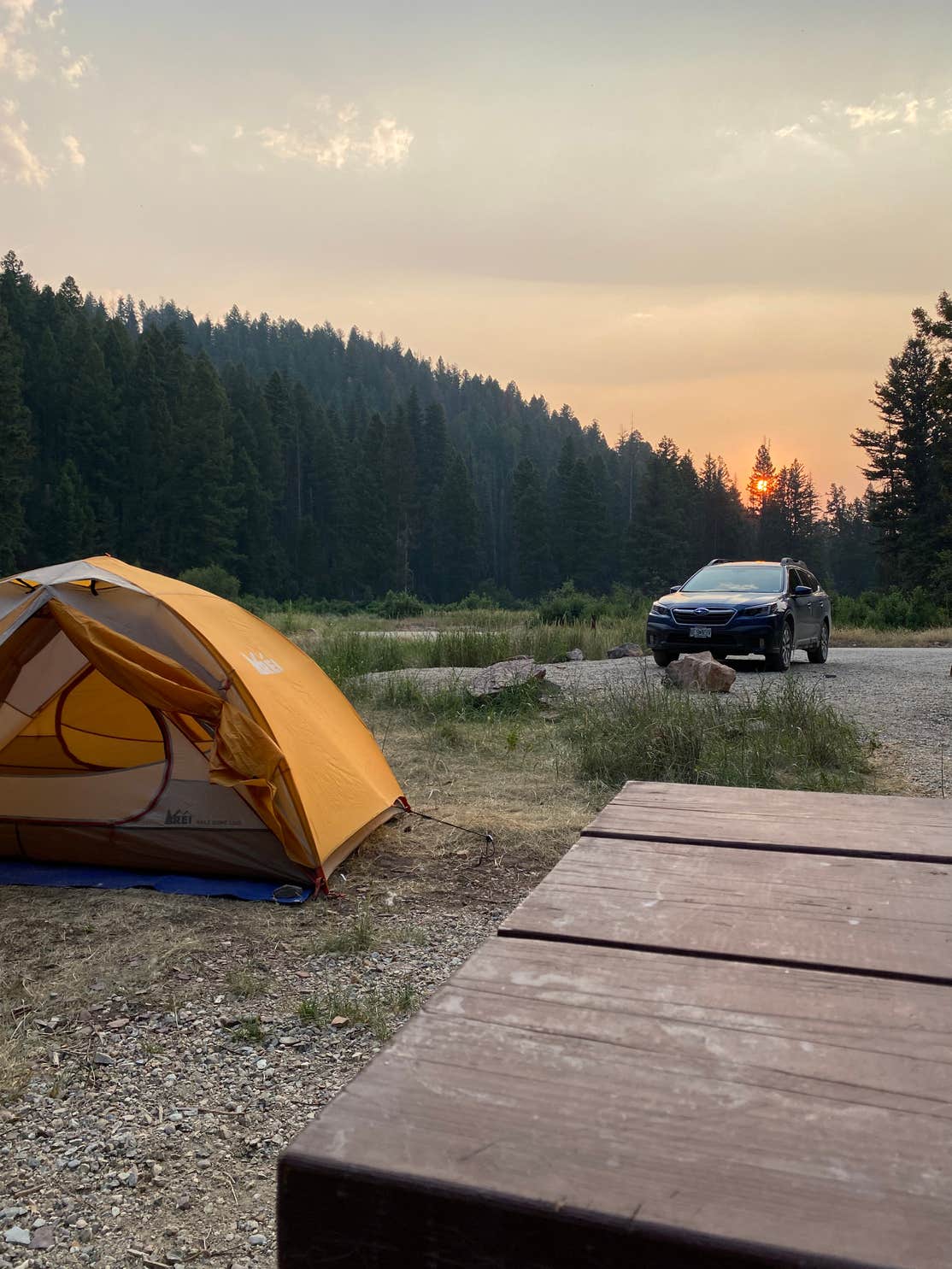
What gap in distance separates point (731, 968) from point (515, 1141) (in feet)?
1.20

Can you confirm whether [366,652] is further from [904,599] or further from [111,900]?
[904,599]

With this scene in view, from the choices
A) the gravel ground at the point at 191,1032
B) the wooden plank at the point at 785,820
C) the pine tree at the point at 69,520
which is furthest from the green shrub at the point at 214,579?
the wooden plank at the point at 785,820

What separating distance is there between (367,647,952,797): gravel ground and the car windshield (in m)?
1.04

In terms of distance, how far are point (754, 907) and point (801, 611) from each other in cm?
1246

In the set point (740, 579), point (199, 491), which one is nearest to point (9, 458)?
point (199, 491)

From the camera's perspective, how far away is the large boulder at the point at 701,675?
10.3 m

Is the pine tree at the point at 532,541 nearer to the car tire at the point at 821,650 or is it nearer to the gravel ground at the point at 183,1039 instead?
the car tire at the point at 821,650

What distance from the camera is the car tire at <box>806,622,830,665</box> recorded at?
46.7 feet

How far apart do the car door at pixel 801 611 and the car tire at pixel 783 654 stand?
0.84ft

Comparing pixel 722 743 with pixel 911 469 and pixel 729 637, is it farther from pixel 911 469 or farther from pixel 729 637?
pixel 911 469

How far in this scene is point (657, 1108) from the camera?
2.38 ft

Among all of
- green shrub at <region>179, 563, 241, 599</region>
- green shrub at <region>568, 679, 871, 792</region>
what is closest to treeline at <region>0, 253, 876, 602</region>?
green shrub at <region>179, 563, 241, 599</region>

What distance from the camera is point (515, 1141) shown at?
0.69m

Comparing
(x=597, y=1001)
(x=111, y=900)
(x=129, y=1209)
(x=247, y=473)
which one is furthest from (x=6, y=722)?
(x=247, y=473)
